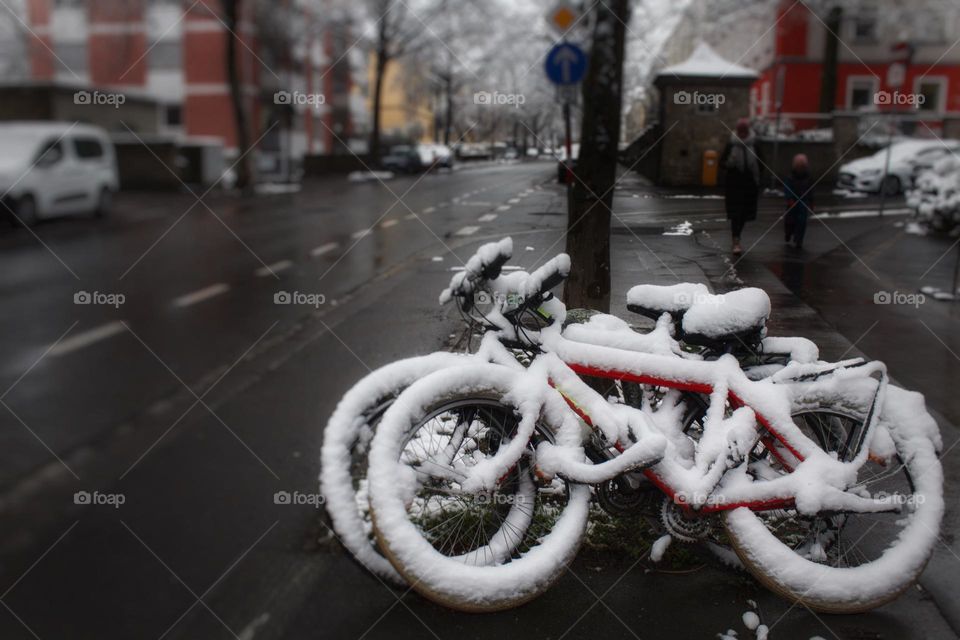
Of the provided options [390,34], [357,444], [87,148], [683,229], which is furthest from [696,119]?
[390,34]

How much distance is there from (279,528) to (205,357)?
299 cm

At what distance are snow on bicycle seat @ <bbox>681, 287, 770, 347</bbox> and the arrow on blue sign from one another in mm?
919

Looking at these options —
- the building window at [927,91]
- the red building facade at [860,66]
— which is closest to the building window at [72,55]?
the red building facade at [860,66]

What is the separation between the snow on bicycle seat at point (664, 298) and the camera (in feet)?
9.70

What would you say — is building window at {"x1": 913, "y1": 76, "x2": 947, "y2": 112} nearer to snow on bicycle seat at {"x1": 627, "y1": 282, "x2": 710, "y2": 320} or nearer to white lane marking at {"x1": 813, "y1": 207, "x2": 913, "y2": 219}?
white lane marking at {"x1": 813, "y1": 207, "x2": 913, "y2": 219}

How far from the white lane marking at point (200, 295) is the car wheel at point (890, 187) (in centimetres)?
579

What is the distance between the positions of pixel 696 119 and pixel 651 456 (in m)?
1.16

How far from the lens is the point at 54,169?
577 inches

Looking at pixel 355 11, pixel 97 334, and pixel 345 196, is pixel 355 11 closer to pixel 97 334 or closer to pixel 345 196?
pixel 345 196

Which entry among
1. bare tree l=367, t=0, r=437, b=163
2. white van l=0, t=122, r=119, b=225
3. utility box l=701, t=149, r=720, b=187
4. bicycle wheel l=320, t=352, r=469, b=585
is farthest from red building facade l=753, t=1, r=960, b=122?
white van l=0, t=122, r=119, b=225

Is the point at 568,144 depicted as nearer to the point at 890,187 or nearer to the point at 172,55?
the point at 890,187

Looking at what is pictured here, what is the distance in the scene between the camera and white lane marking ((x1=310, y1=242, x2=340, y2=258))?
36.1 ft

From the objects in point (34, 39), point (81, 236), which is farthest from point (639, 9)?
point (81, 236)

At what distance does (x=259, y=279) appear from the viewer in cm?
935
